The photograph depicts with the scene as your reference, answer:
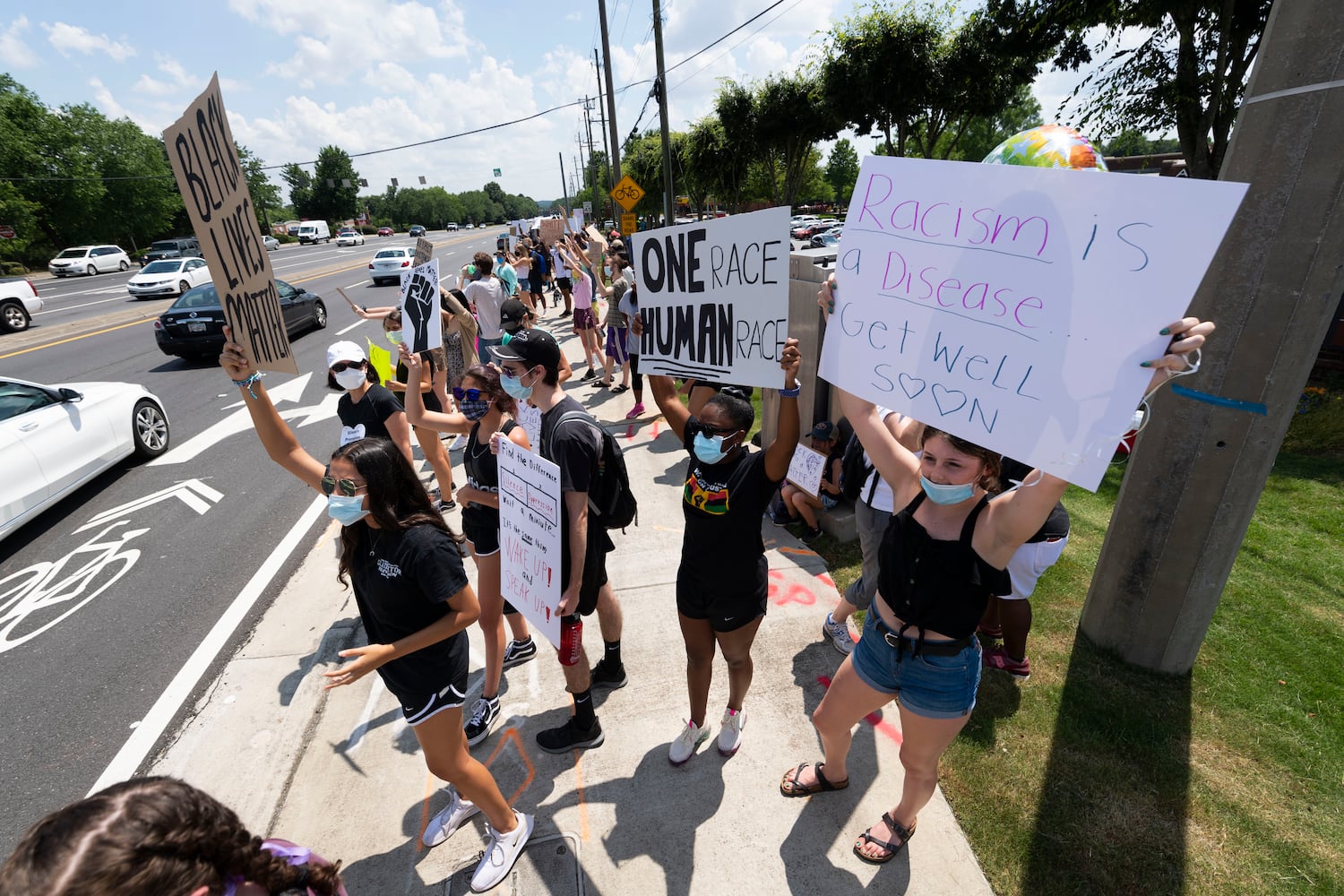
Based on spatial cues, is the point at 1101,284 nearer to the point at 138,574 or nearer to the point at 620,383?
the point at 138,574

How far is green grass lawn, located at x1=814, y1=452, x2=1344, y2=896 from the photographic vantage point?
261cm

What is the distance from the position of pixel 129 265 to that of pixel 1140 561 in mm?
48598

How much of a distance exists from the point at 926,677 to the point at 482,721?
245 cm

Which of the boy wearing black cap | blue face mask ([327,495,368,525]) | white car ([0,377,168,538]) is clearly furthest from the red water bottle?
white car ([0,377,168,538])

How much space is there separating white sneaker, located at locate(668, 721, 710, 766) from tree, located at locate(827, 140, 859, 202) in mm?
75169

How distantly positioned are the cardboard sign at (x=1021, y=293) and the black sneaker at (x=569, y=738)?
2.34m

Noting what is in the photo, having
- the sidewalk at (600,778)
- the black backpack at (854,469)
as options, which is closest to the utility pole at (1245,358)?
the black backpack at (854,469)

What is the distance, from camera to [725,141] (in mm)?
26969

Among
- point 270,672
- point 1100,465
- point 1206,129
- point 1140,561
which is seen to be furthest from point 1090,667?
point 1206,129

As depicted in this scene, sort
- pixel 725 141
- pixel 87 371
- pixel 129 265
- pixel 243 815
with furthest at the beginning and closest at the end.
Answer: pixel 129 265 → pixel 725 141 → pixel 87 371 → pixel 243 815

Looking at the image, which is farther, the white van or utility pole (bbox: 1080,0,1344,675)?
the white van

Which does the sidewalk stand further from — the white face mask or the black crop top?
the white face mask

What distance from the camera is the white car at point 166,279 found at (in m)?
22.7

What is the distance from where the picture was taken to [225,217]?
8.73 feet
